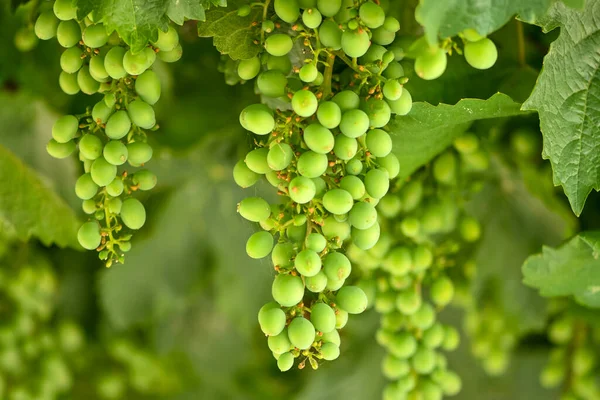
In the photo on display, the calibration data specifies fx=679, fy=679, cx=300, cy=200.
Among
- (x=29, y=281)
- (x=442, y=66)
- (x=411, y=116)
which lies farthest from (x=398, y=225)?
(x=29, y=281)

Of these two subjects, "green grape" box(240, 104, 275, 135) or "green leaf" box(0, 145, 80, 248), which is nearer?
"green grape" box(240, 104, 275, 135)

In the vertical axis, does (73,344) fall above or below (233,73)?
below

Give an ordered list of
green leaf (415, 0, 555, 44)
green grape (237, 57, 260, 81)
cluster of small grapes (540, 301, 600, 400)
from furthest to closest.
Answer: cluster of small grapes (540, 301, 600, 400) < green grape (237, 57, 260, 81) < green leaf (415, 0, 555, 44)

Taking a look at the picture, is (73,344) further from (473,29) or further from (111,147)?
(473,29)

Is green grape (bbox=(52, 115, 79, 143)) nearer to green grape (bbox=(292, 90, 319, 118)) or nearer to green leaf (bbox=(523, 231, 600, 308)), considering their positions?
green grape (bbox=(292, 90, 319, 118))

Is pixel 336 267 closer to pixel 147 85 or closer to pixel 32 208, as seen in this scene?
pixel 147 85

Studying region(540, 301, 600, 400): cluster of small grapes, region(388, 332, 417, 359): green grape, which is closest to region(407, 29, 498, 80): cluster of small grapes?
region(388, 332, 417, 359): green grape
